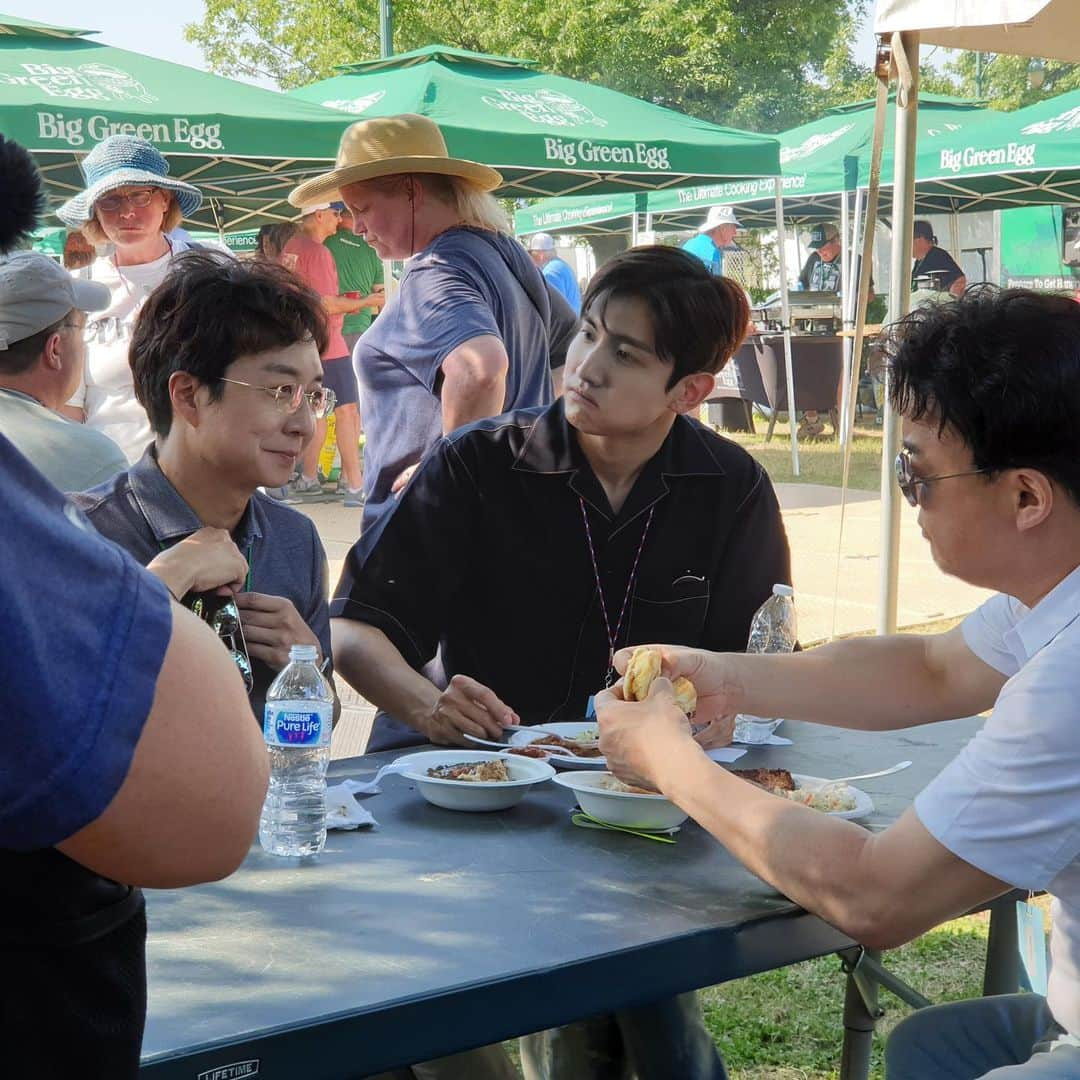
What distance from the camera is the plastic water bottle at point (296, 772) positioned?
2.03m

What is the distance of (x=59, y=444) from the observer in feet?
12.4

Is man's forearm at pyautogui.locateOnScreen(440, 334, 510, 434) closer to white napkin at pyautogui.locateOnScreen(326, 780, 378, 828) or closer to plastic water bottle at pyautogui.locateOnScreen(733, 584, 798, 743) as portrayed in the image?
plastic water bottle at pyautogui.locateOnScreen(733, 584, 798, 743)

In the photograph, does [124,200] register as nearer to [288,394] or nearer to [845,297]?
[288,394]

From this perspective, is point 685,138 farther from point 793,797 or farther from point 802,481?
point 793,797

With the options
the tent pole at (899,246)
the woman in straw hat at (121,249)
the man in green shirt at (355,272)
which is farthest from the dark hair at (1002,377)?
the man in green shirt at (355,272)

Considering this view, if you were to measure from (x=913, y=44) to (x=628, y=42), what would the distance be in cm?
3561

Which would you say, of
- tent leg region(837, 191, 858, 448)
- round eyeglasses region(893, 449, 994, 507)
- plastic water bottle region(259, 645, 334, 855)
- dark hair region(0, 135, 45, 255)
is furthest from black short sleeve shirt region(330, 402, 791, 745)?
tent leg region(837, 191, 858, 448)

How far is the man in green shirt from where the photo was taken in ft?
37.3

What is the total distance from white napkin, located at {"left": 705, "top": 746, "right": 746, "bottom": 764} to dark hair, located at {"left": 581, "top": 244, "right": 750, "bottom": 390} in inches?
36.1

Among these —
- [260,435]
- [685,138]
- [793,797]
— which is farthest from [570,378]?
[685,138]

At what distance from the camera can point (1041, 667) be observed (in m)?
1.73

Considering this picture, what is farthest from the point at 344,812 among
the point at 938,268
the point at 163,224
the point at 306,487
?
the point at 938,268

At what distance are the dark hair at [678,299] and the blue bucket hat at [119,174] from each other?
276 centimetres

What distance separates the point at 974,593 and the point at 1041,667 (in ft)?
23.3
